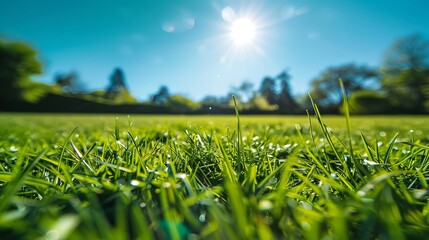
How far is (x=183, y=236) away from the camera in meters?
0.30

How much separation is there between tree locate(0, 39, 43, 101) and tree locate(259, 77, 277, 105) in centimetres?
4006

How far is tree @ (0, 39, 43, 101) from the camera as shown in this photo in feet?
111

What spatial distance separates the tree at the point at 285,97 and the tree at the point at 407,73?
16.1 meters

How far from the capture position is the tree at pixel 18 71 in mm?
33750

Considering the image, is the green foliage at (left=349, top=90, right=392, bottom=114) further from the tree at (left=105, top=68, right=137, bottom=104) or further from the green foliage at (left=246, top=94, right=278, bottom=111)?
the tree at (left=105, top=68, right=137, bottom=104)

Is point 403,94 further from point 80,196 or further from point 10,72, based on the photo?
point 10,72

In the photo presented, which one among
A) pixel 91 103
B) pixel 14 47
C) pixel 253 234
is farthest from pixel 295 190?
pixel 14 47

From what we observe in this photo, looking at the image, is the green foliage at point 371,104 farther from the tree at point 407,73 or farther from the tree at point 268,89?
the tree at point 268,89

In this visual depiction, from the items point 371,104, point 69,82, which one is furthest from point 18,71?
point 371,104

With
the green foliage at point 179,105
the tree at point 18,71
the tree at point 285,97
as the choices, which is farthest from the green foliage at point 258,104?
the tree at point 18,71

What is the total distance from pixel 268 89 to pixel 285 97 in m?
4.82

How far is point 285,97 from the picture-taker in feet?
172

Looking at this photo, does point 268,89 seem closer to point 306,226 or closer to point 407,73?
point 407,73

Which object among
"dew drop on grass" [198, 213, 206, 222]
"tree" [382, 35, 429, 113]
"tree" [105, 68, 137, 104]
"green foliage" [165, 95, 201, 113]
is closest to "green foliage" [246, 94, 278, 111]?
"green foliage" [165, 95, 201, 113]
